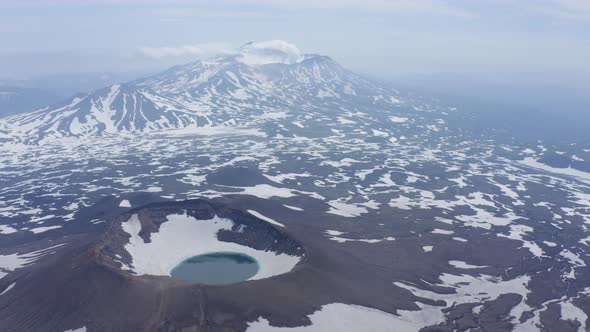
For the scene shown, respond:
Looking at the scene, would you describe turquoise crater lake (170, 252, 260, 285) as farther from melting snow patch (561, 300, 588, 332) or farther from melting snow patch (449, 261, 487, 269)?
melting snow patch (561, 300, 588, 332)

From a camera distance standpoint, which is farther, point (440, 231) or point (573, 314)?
point (440, 231)

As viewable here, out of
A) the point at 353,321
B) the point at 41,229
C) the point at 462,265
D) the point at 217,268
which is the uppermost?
the point at 353,321

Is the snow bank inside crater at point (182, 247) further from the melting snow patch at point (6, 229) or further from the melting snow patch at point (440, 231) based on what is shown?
the melting snow patch at point (440, 231)

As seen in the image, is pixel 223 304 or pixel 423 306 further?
pixel 423 306

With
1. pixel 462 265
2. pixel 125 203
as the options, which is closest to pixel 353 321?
pixel 462 265

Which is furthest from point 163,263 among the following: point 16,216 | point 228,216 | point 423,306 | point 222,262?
point 16,216

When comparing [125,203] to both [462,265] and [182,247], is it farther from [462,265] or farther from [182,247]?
[462,265]

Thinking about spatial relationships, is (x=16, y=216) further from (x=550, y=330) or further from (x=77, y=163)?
(x=550, y=330)
